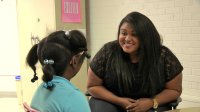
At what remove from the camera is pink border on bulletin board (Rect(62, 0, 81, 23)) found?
369cm

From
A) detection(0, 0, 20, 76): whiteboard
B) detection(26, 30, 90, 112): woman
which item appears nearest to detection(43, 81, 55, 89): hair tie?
detection(26, 30, 90, 112): woman

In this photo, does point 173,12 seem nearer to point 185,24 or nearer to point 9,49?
point 185,24

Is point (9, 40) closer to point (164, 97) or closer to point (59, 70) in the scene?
point (164, 97)

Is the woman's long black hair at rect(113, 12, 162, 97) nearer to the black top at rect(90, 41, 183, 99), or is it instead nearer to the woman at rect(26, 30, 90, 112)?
the black top at rect(90, 41, 183, 99)

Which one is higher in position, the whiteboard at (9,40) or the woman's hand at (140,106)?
the whiteboard at (9,40)

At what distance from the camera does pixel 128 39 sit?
241 centimetres

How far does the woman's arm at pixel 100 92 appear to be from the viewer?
7.76 ft

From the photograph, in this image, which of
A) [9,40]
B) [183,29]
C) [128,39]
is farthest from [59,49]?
[9,40]

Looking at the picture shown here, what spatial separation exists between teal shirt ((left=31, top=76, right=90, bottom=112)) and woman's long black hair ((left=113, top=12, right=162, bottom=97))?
102cm

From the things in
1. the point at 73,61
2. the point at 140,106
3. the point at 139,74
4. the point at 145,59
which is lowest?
the point at 140,106

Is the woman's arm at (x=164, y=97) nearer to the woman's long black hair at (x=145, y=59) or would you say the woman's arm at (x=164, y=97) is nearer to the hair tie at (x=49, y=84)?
the woman's long black hair at (x=145, y=59)

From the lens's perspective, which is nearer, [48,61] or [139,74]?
[48,61]

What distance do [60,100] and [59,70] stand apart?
0.20 metres

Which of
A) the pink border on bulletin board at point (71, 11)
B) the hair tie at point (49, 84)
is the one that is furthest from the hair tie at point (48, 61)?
the pink border on bulletin board at point (71, 11)
